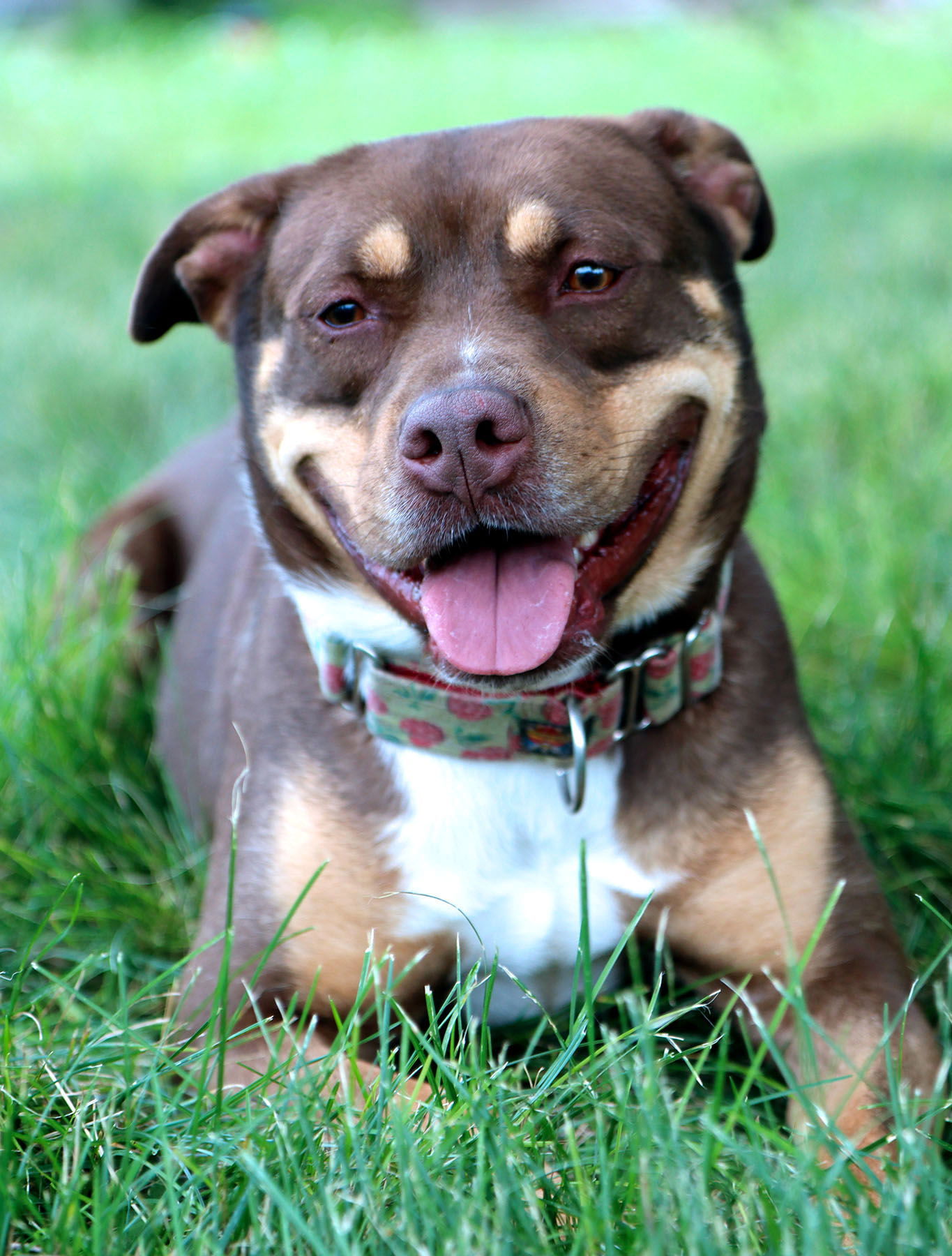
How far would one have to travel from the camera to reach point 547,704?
2.64 metres

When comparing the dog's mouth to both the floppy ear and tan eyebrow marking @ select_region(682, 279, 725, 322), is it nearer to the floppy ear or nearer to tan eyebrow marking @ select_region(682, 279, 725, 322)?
tan eyebrow marking @ select_region(682, 279, 725, 322)

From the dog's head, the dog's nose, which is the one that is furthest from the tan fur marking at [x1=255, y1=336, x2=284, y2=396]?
the dog's nose

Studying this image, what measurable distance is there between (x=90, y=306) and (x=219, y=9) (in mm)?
20918

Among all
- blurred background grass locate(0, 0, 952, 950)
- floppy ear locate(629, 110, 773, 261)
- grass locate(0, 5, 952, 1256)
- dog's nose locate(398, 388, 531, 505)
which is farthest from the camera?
blurred background grass locate(0, 0, 952, 950)

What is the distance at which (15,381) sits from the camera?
22.3ft

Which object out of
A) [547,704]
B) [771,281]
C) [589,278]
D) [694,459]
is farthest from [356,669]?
[771,281]

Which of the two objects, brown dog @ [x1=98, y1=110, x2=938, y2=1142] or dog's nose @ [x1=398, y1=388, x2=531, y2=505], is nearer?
dog's nose @ [x1=398, y1=388, x2=531, y2=505]

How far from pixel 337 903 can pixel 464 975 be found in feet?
1.07

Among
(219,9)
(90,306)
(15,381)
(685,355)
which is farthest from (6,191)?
(219,9)

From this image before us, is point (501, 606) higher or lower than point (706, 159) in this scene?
lower

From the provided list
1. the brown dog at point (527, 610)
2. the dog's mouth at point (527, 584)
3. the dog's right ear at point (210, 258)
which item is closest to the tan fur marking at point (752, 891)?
the brown dog at point (527, 610)

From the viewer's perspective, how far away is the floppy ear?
2.90 meters

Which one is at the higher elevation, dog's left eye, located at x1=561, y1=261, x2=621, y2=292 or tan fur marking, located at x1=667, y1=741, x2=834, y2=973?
dog's left eye, located at x1=561, y1=261, x2=621, y2=292

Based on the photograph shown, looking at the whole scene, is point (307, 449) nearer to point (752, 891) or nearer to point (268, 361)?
point (268, 361)
